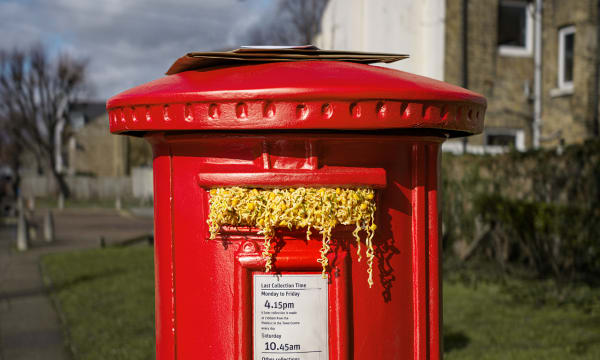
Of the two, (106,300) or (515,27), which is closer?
(106,300)

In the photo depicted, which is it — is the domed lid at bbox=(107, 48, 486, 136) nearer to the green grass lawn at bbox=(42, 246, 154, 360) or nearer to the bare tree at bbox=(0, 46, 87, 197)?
the green grass lawn at bbox=(42, 246, 154, 360)

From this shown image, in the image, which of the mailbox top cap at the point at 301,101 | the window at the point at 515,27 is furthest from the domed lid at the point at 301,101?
the window at the point at 515,27

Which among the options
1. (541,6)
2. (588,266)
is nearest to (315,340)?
(588,266)

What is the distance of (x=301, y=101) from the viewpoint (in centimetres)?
154

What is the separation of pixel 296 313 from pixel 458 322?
14.4 ft

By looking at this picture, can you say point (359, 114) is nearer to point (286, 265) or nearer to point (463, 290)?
point (286, 265)

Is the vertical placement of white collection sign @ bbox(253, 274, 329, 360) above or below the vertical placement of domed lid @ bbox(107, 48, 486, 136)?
below

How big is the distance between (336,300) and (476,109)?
0.74 meters

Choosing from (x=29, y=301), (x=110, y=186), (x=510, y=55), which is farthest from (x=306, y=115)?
(x=110, y=186)

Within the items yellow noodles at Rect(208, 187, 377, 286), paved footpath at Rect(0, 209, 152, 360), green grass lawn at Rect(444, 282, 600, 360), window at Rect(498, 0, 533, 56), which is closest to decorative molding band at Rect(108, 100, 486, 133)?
yellow noodles at Rect(208, 187, 377, 286)

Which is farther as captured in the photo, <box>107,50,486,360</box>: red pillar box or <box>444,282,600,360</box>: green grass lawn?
<box>444,282,600,360</box>: green grass lawn

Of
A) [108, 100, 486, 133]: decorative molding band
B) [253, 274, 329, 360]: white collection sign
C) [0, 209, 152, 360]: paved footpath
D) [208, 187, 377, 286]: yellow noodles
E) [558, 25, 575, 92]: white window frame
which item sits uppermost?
[558, 25, 575, 92]: white window frame

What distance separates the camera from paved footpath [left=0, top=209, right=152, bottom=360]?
504 centimetres

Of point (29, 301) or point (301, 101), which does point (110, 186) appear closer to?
point (29, 301)
